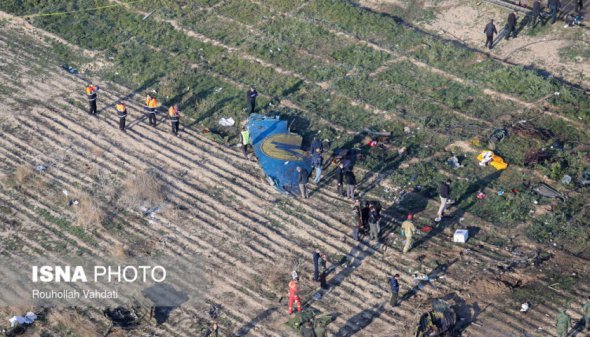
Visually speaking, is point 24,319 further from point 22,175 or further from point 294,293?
point 294,293

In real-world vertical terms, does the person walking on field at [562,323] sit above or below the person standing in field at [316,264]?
above

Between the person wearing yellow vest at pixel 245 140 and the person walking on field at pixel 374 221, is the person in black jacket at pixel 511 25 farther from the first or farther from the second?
the person walking on field at pixel 374 221

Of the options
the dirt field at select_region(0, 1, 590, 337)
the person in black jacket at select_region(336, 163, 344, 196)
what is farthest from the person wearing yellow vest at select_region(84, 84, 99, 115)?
the person in black jacket at select_region(336, 163, 344, 196)

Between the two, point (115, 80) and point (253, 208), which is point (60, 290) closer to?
point (253, 208)

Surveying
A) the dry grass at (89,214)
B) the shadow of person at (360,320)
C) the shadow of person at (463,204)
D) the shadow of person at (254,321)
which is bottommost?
the dry grass at (89,214)

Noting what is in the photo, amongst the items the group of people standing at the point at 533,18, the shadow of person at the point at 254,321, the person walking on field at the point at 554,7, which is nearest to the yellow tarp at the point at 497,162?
the group of people standing at the point at 533,18

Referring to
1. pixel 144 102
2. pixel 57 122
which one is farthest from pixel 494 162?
pixel 57 122

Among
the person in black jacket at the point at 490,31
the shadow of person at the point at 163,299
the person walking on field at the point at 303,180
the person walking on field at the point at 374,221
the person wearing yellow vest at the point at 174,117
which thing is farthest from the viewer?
the person in black jacket at the point at 490,31
